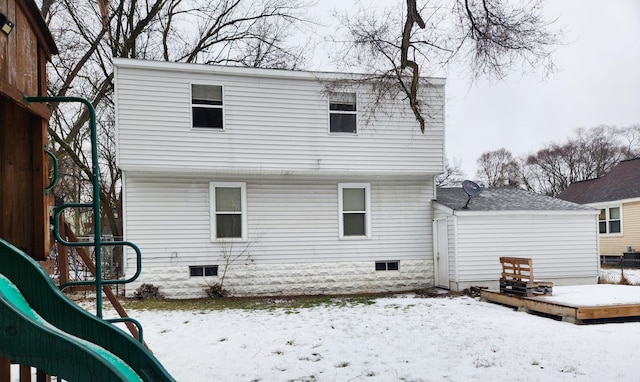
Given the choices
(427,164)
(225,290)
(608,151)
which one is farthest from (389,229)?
(608,151)

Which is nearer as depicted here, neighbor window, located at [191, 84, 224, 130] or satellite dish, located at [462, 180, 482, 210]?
neighbor window, located at [191, 84, 224, 130]

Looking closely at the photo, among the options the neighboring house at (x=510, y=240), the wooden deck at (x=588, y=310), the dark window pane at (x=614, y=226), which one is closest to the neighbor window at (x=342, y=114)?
the neighboring house at (x=510, y=240)

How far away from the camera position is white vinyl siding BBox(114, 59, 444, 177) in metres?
9.52

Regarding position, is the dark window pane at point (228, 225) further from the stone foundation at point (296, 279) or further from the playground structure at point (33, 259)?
the playground structure at point (33, 259)

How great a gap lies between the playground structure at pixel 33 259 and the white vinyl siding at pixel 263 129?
641 centimetres

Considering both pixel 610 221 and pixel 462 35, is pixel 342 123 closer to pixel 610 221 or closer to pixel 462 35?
pixel 462 35

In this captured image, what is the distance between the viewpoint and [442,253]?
437 inches

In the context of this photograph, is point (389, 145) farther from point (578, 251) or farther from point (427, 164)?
point (578, 251)

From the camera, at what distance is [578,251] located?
1123 cm

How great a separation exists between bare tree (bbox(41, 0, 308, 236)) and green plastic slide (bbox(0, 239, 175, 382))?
13.7 m

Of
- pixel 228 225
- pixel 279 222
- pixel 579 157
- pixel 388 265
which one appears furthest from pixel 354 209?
pixel 579 157

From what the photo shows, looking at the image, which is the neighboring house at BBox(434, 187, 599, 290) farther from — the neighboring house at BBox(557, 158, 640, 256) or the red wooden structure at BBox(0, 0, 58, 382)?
the red wooden structure at BBox(0, 0, 58, 382)

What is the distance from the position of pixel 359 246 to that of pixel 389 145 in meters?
2.87

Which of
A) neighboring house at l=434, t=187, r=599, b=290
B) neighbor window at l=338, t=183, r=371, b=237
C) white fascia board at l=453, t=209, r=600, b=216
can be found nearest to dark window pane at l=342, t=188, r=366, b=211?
neighbor window at l=338, t=183, r=371, b=237
